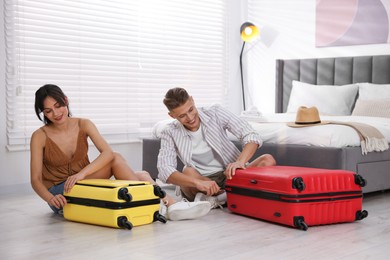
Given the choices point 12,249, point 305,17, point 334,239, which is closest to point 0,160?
point 12,249

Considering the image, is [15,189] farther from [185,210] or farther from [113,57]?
[185,210]

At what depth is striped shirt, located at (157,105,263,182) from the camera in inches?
135

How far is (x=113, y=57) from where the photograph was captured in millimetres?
5234

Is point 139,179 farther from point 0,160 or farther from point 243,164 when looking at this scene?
point 0,160

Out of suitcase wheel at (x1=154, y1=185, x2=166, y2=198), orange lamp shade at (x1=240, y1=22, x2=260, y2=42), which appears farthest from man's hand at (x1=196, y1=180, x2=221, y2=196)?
orange lamp shade at (x1=240, y1=22, x2=260, y2=42)

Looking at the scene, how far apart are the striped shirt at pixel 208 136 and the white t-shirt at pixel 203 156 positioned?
39 mm

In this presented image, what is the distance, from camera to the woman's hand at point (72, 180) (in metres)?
3.08

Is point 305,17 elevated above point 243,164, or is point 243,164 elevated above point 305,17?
point 305,17

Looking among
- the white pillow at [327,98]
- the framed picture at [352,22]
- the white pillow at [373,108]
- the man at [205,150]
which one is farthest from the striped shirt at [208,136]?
the framed picture at [352,22]

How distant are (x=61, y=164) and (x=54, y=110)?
1.11 feet

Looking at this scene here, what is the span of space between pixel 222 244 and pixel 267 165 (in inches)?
39.3

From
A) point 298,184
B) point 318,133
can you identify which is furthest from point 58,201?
point 318,133

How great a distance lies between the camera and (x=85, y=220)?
3029mm

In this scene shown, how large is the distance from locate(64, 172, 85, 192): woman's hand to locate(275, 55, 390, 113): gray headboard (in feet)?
10.7
